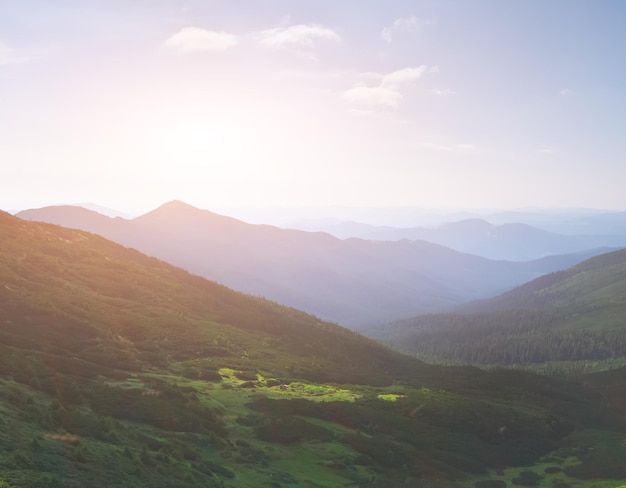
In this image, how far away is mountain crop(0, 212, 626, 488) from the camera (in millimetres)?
40969

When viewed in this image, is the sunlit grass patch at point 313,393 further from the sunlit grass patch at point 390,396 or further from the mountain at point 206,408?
the sunlit grass patch at point 390,396

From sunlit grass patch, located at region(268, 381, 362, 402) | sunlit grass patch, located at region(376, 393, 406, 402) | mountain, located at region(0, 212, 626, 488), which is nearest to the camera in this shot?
mountain, located at region(0, 212, 626, 488)

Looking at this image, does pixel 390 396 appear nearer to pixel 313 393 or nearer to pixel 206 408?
pixel 313 393

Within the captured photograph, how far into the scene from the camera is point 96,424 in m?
44.1

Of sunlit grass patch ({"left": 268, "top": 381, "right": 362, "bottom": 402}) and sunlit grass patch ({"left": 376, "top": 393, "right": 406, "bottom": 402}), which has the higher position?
sunlit grass patch ({"left": 268, "top": 381, "right": 362, "bottom": 402})

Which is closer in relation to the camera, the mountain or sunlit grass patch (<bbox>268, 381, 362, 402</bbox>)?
the mountain

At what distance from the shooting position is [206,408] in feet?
202

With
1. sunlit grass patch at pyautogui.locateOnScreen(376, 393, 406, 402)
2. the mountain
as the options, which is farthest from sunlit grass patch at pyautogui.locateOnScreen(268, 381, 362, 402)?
sunlit grass patch at pyautogui.locateOnScreen(376, 393, 406, 402)

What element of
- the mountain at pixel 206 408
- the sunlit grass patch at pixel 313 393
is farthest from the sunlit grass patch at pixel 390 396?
the sunlit grass patch at pixel 313 393

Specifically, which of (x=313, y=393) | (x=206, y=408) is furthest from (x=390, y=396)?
(x=206, y=408)

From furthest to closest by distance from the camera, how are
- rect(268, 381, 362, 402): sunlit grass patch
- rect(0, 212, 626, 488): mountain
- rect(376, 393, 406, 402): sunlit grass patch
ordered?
1. rect(376, 393, 406, 402): sunlit grass patch
2. rect(268, 381, 362, 402): sunlit grass patch
3. rect(0, 212, 626, 488): mountain

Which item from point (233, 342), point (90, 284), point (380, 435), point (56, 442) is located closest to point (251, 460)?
point (56, 442)

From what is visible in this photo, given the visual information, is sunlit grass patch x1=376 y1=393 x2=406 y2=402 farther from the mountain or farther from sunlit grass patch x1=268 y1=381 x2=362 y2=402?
sunlit grass patch x1=268 y1=381 x2=362 y2=402

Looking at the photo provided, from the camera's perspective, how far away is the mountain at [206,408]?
4097 centimetres
